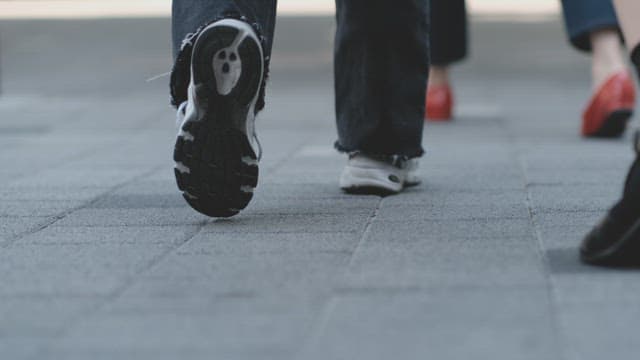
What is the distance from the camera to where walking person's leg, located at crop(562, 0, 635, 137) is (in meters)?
5.48

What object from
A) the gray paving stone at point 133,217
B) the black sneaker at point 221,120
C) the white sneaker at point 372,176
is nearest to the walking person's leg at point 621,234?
the black sneaker at point 221,120

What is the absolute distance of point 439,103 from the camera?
6.34 m

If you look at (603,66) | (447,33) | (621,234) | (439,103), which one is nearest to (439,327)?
(621,234)

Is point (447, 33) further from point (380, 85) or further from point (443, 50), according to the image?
point (380, 85)

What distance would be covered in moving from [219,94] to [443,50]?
10.5 ft

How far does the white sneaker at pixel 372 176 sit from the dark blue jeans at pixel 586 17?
5.82 ft

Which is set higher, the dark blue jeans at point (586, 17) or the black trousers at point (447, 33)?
the dark blue jeans at point (586, 17)

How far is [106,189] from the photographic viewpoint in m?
4.26

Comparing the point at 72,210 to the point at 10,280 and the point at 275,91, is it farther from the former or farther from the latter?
the point at 275,91

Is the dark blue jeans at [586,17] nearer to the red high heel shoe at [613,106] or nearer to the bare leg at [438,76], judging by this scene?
the red high heel shoe at [613,106]

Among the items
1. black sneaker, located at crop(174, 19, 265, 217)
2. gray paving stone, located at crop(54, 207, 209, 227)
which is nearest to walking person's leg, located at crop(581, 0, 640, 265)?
black sneaker, located at crop(174, 19, 265, 217)

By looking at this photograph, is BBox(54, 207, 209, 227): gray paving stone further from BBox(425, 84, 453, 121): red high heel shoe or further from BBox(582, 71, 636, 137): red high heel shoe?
BBox(425, 84, 453, 121): red high heel shoe

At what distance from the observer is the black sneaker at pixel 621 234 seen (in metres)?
2.74

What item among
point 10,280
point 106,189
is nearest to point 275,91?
point 106,189
